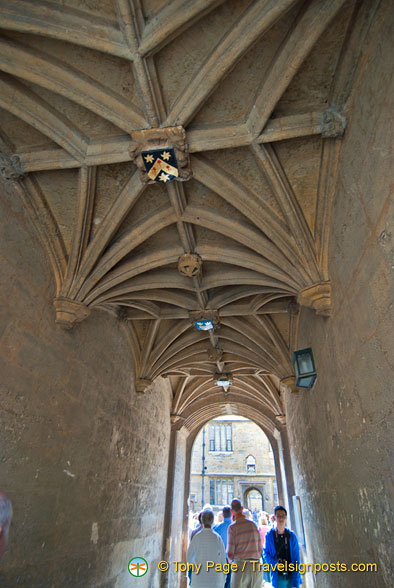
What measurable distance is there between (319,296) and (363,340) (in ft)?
4.04

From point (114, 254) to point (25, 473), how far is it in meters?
3.07

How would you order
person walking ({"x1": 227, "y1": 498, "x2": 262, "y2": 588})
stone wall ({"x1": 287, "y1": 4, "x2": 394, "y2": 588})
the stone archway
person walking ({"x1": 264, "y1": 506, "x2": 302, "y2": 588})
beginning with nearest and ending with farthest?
stone wall ({"x1": 287, "y1": 4, "x2": 394, "y2": 588}) → person walking ({"x1": 227, "y1": 498, "x2": 262, "y2": 588}) → person walking ({"x1": 264, "y1": 506, "x2": 302, "y2": 588}) → the stone archway

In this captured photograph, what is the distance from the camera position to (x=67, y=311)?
196 inches

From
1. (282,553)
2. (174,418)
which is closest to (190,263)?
(282,553)

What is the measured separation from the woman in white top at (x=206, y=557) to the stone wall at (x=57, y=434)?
1.76 m

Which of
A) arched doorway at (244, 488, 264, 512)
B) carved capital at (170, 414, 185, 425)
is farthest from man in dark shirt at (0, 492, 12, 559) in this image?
arched doorway at (244, 488, 264, 512)

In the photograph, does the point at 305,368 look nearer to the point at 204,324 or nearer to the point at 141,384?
the point at 204,324

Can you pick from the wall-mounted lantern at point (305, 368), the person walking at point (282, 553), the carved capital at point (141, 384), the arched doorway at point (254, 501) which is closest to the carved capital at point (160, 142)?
the wall-mounted lantern at point (305, 368)

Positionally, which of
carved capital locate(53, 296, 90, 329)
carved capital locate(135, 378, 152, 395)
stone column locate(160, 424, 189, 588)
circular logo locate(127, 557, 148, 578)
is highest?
carved capital locate(135, 378, 152, 395)

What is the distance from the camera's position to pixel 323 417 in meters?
4.74

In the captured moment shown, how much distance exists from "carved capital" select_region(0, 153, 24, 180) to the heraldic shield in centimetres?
160

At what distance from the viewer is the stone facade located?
971 inches

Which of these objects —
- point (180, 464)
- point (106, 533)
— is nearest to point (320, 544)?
point (106, 533)

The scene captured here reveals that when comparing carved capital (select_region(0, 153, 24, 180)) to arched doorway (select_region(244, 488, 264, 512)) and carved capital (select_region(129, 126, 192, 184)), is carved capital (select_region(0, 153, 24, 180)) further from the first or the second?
arched doorway (select_region(244, 488, 264, 512))
